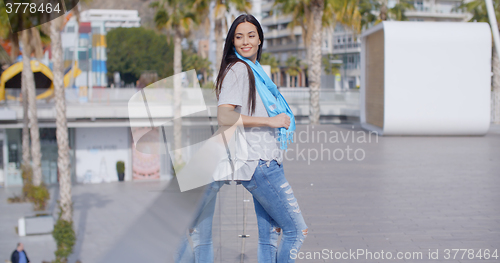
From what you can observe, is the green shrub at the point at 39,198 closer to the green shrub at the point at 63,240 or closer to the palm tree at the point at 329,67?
the green shrub at the point at 63,240

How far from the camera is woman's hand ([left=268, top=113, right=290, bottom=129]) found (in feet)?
7.59

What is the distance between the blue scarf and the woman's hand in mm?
45

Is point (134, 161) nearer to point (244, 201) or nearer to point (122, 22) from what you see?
point (244, 201)

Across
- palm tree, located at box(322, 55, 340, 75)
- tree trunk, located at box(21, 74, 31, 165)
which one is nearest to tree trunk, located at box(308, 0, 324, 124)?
tree trunk, located at box(21, 74, 31, 165)

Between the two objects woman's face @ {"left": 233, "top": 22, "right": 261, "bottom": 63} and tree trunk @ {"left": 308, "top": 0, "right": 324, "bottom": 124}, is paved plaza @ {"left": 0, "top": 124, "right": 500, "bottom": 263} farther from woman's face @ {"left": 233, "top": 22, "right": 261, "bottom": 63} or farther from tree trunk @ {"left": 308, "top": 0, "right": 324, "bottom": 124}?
tree trunk @ {"left": 308, "top": 0, "right": 324, "bottom": 124}

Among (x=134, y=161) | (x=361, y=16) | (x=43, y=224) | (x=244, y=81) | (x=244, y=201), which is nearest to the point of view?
(x=244, y=81)

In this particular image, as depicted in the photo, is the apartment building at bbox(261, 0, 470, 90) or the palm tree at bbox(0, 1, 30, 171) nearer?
the palm tree at bbox(0, 1, 30, 171)

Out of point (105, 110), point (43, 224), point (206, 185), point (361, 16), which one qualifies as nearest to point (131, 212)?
point (43, 224)

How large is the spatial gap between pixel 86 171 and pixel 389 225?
28.0m

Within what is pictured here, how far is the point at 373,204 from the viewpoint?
5.24 meters

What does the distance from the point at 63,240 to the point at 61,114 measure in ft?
14.1

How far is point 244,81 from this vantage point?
228cm

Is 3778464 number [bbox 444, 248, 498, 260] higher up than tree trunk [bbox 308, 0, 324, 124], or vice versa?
tree trunk [bbox 308, 0, 324, 124]

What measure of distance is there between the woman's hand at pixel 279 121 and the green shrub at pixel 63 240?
14.8m
